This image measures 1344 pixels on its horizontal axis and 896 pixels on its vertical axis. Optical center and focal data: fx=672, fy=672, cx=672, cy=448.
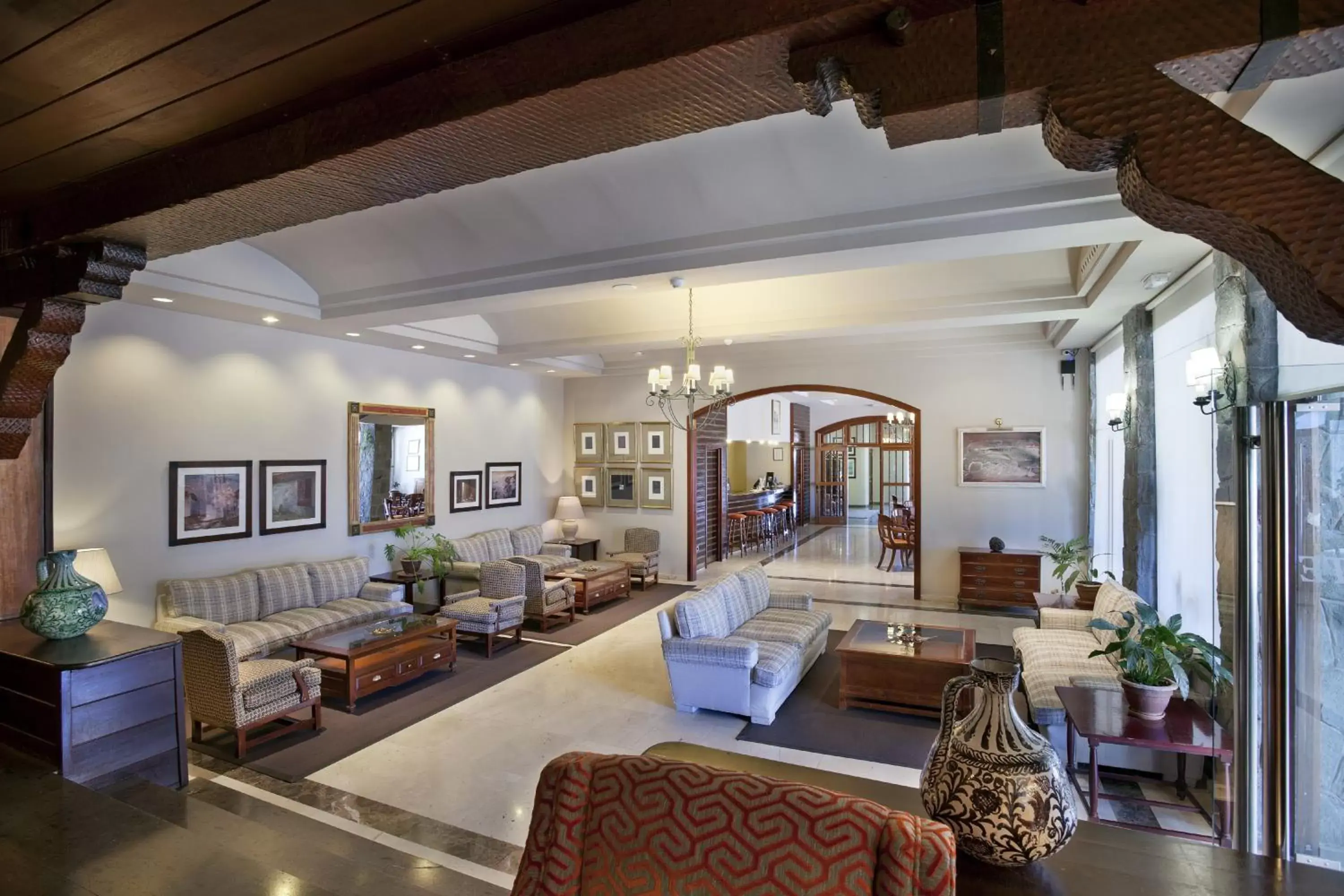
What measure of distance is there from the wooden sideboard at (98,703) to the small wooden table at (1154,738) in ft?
13.5

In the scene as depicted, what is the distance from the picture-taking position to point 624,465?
9.77 m

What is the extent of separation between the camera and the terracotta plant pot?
10.9 ft

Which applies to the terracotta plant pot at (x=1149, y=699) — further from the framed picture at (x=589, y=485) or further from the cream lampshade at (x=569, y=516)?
the framed picture at (x=589, y=485)

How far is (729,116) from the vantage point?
4.00 ft

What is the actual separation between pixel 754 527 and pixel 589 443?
12.5 ft

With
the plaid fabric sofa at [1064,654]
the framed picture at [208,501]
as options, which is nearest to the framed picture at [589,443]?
the framed picture at [208,501]

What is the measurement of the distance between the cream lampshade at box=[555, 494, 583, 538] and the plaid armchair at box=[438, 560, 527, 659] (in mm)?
2705

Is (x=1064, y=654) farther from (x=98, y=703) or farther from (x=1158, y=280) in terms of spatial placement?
(x=98, y=703)

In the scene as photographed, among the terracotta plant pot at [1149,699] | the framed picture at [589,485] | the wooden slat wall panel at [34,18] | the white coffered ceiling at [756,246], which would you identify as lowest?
the terracotta plant pot at [1149,699]

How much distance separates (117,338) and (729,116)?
564cm

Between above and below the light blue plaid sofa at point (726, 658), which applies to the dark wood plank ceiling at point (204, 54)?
above

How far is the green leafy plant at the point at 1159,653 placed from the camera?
334cm

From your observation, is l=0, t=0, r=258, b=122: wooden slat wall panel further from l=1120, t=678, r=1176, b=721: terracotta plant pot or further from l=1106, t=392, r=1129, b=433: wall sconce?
l=1106, t=392, r=1129, b=433: wall sconce

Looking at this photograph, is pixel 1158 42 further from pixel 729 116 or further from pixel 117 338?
pixel 117 338
